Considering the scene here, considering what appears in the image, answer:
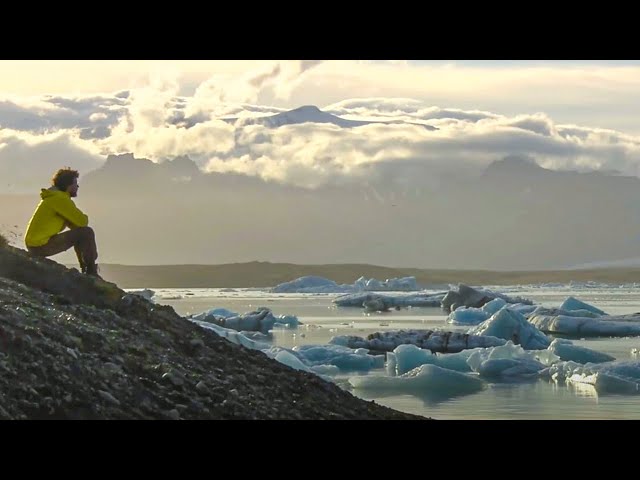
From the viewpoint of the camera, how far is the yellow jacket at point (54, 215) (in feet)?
31.3

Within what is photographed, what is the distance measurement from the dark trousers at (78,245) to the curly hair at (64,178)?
0.43m

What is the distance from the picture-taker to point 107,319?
984 centimetres

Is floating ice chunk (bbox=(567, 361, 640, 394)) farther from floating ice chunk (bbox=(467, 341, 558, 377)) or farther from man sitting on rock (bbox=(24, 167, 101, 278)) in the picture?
man sitting on rock (bbox=(24, 167, 101, 278))

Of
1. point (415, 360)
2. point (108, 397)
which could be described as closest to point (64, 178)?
point (108, 397)

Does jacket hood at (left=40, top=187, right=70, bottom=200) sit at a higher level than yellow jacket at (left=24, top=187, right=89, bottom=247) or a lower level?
higher

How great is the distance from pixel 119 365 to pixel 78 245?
5.12 ft

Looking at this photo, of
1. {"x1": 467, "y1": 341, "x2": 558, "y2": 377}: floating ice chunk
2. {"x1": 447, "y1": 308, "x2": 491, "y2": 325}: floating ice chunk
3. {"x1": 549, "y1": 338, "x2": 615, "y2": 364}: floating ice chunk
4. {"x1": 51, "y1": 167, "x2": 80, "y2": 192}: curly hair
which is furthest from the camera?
{"x1": 447, "y1": 308, "x2": 491, "y2": 325}: floating ice chunk

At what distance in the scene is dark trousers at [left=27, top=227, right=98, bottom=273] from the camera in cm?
962

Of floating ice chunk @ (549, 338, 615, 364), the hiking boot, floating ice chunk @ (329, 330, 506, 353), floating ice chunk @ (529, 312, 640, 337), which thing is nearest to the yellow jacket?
the hiking boot

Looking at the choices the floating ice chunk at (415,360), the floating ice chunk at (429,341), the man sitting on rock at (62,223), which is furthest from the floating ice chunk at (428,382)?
the man sitting on rock at (62,223)

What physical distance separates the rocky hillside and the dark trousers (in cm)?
43

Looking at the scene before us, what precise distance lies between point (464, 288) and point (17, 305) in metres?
37.0
